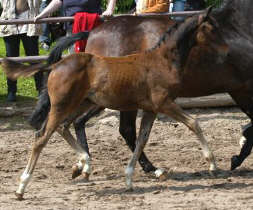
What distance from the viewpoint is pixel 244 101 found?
26.0 ft

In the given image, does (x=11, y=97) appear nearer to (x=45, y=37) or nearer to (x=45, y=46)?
(x=45, y=37)

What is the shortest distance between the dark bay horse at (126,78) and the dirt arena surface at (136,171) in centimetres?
34

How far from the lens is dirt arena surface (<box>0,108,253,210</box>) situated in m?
6.51

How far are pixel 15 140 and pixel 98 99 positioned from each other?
2.70 meters

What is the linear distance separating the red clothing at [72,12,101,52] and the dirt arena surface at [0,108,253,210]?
1.18 metres

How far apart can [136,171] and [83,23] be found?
1649 millimetres

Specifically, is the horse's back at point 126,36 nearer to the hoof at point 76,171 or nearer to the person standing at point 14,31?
the hoof at point 76,171

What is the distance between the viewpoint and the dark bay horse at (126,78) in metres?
6.77

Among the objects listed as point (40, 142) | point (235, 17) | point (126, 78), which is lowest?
point (40, 142)

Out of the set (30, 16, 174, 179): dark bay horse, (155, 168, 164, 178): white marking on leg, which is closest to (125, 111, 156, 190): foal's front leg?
(155, 168, 164, 178): white marking on leg

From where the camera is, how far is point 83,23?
8359 mm

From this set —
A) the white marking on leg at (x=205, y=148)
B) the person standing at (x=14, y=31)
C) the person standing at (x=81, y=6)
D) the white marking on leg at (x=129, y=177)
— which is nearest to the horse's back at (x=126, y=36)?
the person standing at (x=81, y=6)

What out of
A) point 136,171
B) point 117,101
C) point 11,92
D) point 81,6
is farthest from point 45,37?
point 117,101

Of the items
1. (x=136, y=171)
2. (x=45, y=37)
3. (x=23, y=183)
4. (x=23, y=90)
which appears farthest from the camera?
(x=45, y=37)
